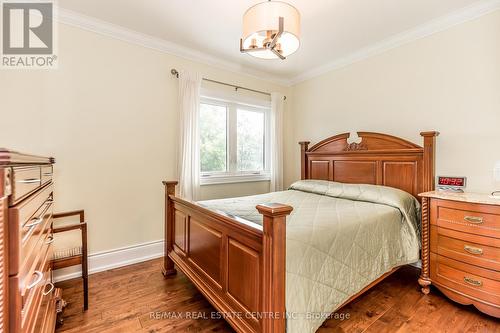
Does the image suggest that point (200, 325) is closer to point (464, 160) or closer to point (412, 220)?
point (412, 220)

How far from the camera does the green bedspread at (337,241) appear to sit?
1318 mm

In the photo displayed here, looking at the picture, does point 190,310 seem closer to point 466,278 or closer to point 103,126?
point 103,126

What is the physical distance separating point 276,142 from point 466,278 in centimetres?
269

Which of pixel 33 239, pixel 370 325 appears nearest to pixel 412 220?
pixel 370 325

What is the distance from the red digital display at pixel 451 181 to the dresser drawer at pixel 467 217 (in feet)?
1.35

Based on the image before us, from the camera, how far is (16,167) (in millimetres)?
840

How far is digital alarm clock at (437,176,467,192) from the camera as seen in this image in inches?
87.0

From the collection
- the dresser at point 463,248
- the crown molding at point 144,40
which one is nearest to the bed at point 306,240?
the dresser at point 463,248

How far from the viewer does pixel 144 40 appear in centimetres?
275

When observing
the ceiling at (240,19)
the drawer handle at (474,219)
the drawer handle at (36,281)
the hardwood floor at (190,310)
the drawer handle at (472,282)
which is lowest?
the hardwood floor at (190,310)

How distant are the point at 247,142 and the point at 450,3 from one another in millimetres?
2711

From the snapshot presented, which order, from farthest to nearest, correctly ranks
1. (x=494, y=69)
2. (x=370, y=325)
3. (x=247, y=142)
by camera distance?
(x=247, y=142), (x=494, y=69), (x=370, y=325)

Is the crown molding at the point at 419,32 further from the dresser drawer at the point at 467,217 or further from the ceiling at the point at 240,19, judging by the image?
the dresser drawer at the point at 467,217

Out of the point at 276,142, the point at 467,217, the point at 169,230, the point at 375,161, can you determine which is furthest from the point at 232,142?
the point at 467,217
